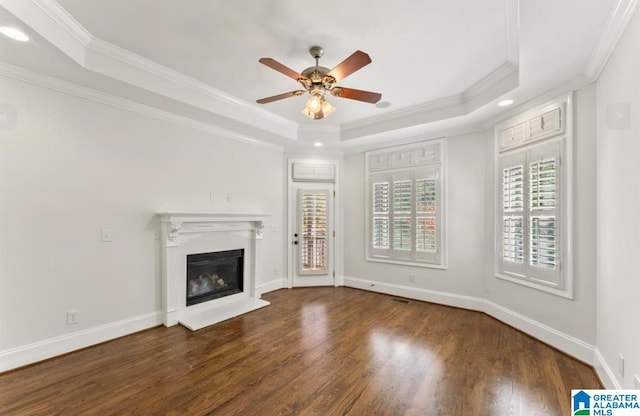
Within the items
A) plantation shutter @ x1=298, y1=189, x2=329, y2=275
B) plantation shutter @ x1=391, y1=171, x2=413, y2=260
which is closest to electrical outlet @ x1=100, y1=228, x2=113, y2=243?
plantation shutter @ x1=298, y1=189, x2=329, y2=275

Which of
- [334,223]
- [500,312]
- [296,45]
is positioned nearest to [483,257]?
[500,312]

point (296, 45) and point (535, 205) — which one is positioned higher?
point (296, 45)

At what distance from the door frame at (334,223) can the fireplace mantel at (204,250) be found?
0.76 metres

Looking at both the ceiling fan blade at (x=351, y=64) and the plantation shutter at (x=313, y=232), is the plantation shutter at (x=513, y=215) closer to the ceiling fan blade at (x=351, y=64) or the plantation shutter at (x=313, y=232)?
the ceiling fan blade at (x=351, y=64)

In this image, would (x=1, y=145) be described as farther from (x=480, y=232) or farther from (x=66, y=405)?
(x=480, y=232)

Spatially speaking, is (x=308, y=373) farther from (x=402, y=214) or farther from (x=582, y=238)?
(x=402, y=214)

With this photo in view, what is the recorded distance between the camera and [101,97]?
308cm

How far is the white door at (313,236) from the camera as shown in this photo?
5.47m

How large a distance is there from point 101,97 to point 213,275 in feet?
8.71

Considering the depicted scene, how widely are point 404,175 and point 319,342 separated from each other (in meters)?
3.12

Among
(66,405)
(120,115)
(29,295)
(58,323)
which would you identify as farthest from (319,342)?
(120,115)

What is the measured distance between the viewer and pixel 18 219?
102 inches

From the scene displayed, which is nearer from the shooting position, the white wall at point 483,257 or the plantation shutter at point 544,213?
the white wall at point 483,257

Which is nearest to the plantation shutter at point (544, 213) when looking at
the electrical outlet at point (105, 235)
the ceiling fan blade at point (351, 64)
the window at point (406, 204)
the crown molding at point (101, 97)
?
the window at point (406, 204)
